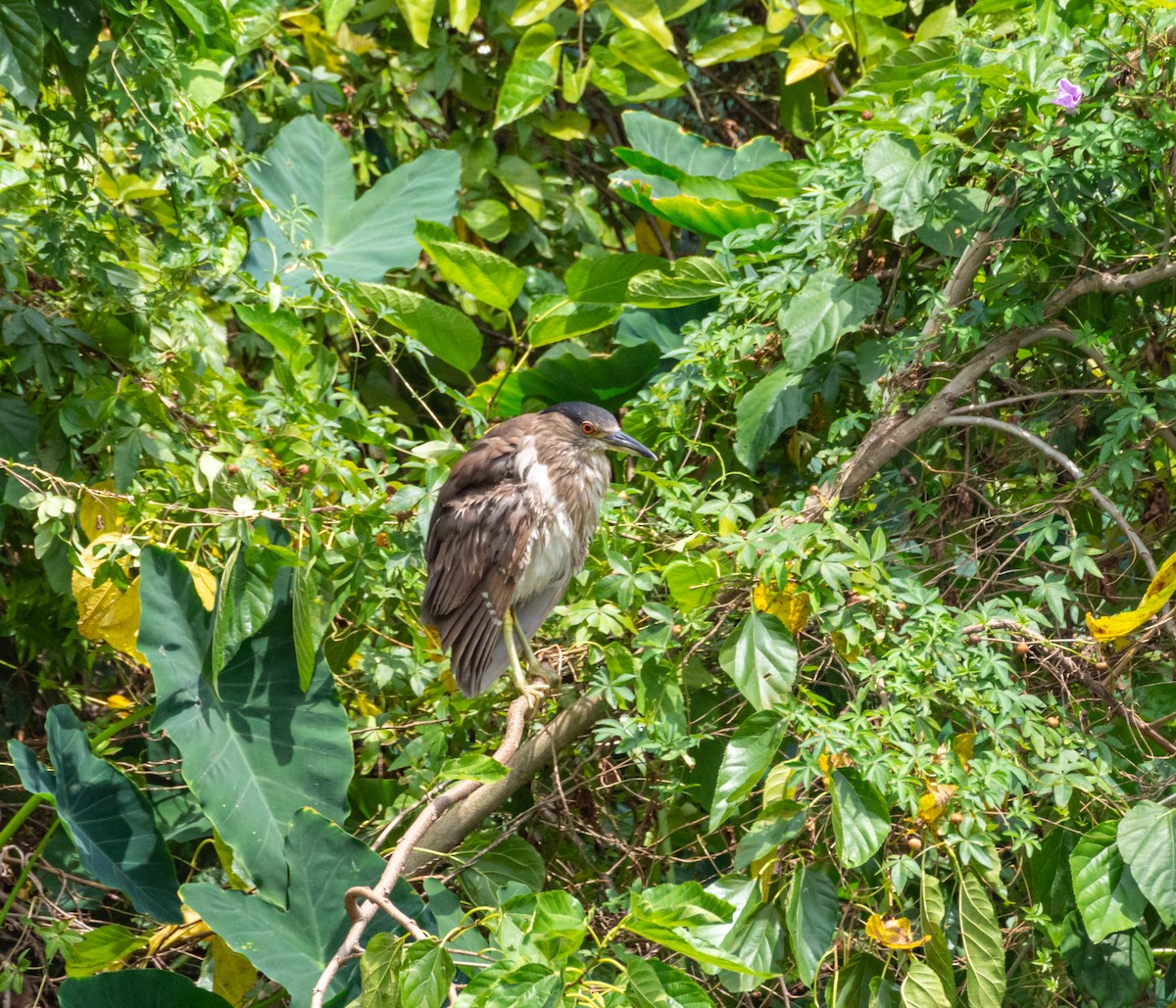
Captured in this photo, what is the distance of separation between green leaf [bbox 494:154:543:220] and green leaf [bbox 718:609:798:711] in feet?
6.52

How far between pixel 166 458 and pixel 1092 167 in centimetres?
169

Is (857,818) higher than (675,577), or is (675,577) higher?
(675,577)

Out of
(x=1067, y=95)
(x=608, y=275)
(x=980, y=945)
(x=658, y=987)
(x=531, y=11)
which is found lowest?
(x=980, y=945)

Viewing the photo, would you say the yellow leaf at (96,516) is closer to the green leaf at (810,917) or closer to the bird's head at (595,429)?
the bird's head at (595,429)

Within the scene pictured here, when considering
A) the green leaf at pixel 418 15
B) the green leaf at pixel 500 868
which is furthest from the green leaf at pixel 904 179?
the green leaf at pixel 418 15

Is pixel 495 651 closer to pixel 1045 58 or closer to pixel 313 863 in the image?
pixel 313 863

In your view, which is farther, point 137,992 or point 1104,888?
point 137,992

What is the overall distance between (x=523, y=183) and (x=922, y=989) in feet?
8.30

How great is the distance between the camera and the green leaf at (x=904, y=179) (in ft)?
6.72

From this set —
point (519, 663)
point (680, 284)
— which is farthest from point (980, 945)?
point (680, 284)

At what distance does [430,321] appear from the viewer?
2805 mm

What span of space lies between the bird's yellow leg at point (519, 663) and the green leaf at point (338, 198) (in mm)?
1120

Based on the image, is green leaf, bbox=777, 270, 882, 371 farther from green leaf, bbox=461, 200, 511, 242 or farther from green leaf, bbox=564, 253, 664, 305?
green leaf, bbox=461, 200, 511, 242

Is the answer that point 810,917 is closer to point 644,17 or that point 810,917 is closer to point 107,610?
point 107,610
